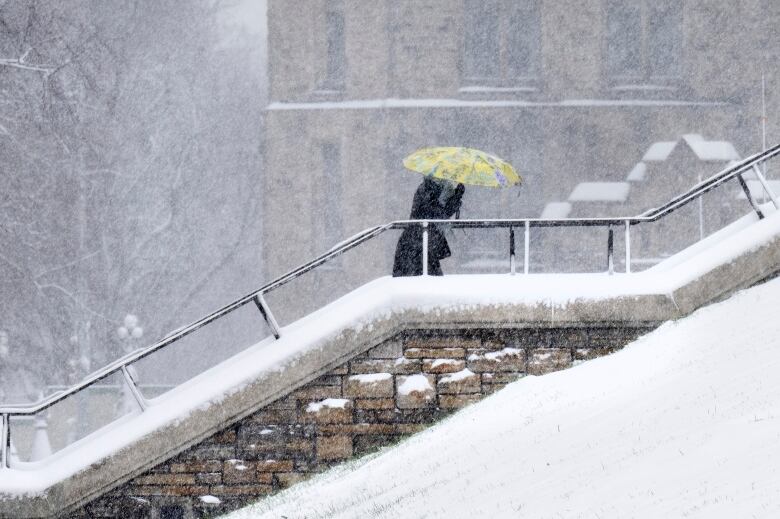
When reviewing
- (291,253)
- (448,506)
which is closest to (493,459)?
(448,506)

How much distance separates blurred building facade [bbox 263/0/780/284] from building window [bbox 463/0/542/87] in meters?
0.04

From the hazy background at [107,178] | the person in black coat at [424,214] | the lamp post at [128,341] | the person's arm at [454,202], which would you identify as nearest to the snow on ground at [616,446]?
the person in black coat at [424,214]

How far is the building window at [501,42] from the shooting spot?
3541 centimetres

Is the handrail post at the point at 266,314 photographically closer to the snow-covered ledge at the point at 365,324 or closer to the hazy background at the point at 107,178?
the snow-covered ledge at the point at 365,324

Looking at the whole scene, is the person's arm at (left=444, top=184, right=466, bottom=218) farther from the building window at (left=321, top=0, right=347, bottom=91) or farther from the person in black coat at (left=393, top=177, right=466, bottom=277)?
the building window at (left=321, top=0, right=347, bottom=91)

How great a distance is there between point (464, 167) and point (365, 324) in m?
1.73

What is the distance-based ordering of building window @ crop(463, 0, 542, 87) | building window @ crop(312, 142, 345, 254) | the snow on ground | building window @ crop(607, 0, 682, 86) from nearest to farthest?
the snow on ground → building window @ crop(312, 142, 345, 254) → building window @ crop(607, 0, 682, 86) → building window @ crop(463, 0, 542, 87)

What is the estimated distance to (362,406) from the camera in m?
10.5

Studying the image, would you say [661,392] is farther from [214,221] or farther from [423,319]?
[214,221]

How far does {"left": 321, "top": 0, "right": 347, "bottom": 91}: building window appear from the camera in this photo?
35844 mm

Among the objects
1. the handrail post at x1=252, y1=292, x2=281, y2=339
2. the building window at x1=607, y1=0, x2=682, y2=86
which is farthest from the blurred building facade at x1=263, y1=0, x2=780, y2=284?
the handrail post at x1=252, y1=292, x2=281, y2=339

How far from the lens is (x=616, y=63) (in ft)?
117

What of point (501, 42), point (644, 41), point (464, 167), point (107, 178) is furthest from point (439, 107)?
point (464, 167)

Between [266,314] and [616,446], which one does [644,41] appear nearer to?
[266,314]
